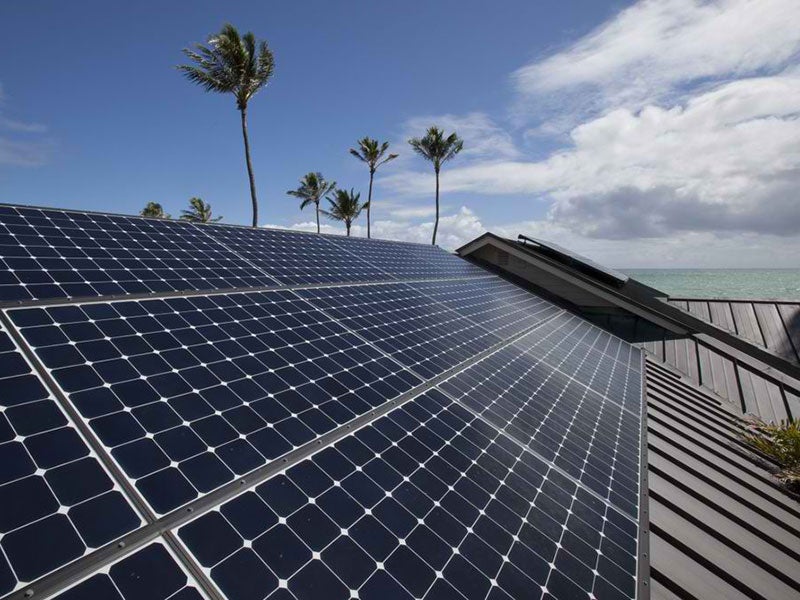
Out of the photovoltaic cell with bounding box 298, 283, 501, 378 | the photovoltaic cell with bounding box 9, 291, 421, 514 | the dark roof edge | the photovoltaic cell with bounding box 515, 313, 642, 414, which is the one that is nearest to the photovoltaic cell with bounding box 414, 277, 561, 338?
the photovoltaic cell with bounding box 515, 313, 642, 414

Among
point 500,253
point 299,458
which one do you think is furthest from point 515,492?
point 500,253

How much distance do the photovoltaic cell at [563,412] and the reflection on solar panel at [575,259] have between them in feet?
31.1

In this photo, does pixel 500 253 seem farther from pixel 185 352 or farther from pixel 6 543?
pixel 6 543

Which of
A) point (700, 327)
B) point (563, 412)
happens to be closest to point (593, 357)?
point (563, 412)

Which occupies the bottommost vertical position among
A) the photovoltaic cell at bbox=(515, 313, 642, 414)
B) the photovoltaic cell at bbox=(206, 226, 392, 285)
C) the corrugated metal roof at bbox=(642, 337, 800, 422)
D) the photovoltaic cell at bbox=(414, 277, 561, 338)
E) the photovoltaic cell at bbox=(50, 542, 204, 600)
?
the corrugated metal roof at bbox=(642, 337, 800, 422)

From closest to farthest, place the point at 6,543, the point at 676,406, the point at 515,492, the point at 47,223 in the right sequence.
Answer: the point at 6,543 < the point at 515,492 < the point at 47,223 < the point at 676,406

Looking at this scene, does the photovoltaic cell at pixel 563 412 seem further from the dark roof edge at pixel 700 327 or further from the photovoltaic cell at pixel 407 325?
the dark roof edge at pixel 700 327

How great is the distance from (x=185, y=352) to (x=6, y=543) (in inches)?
110

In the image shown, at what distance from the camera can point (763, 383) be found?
46.8 feet

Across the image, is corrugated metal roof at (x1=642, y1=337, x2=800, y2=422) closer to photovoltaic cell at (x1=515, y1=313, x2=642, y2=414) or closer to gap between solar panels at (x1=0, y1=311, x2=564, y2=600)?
photovoltaic cell at (x1=515, y1=313, x2=642, y2=414)

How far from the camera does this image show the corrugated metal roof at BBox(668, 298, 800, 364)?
16391 mm

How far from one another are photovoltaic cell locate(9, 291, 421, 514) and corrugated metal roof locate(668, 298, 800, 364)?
1824cm

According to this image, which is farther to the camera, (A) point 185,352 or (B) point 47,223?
(B) point 47,223

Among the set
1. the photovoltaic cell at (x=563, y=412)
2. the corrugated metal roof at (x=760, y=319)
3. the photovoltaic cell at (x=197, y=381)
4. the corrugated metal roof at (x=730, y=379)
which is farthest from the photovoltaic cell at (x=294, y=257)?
the corrugated metal roof at (x=760, y=319)
